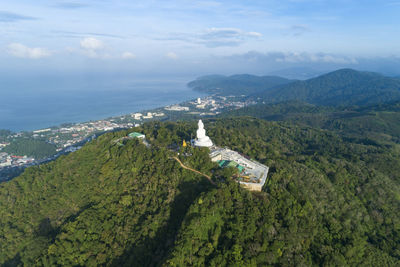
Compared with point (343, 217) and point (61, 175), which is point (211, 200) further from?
point (61, 175)

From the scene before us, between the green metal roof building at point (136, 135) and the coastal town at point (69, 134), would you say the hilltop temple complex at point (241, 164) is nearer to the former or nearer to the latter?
the green metal roof building at point (136, 135)

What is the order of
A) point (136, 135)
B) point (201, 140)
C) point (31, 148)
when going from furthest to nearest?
1. point (31, 148)
2. point (136, 135)
3. point (201, 140)

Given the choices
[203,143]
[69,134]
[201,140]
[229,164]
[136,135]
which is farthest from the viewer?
[69,134]

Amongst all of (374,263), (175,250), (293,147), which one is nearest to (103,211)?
(175,250)

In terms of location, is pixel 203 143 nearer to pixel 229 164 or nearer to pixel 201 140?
pixel 201 140

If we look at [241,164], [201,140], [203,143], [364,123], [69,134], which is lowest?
[364,123]

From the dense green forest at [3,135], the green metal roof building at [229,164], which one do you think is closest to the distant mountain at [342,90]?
the green metal roof building at [229,164]

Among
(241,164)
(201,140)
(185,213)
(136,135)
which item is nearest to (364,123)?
(241,164)

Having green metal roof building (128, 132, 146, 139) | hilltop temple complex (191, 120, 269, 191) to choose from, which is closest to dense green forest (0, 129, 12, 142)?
green metal roof building (128, 132, 146, 139)
